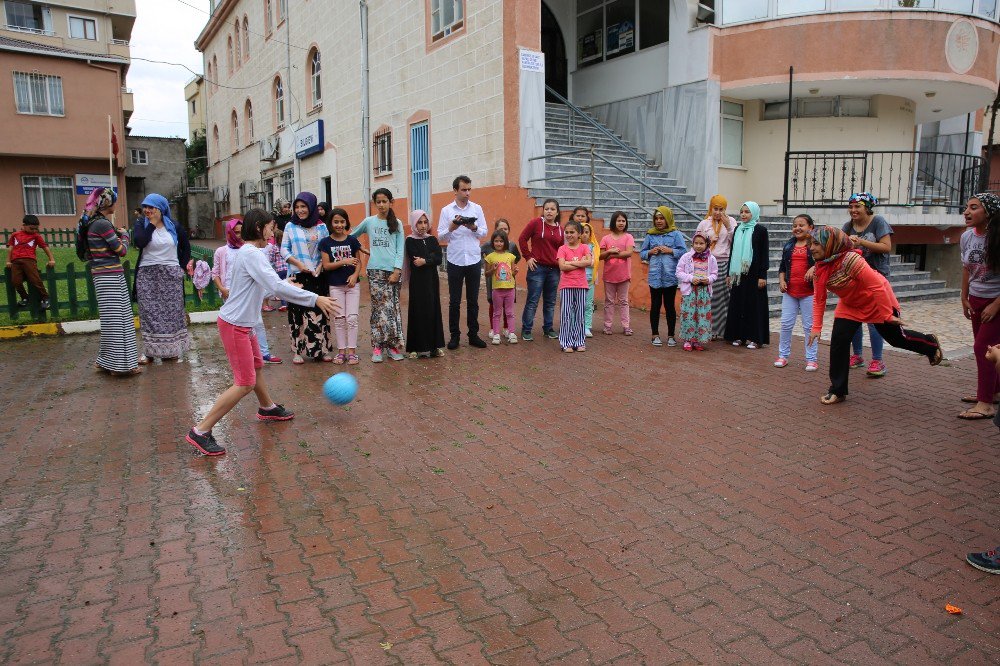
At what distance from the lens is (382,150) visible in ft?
61.9

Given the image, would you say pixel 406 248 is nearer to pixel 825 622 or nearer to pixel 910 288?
pixel 825 622

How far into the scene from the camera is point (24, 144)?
26.7 metres

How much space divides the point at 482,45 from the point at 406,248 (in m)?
7.63

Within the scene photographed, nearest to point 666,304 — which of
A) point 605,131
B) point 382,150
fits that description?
point 605,131

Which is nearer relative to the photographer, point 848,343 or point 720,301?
point 848,343

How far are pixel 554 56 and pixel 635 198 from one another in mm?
6511

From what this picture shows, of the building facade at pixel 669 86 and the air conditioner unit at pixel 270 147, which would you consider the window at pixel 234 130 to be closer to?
the air conditioner unit at pixel 270 147

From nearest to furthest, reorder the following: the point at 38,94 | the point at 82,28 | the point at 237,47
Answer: the point at 38,94, the point at 237,47, the point at 82,28

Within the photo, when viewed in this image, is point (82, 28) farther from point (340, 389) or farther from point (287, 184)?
point (340, 389)

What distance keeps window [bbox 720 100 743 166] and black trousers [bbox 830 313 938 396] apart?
10.3 meters

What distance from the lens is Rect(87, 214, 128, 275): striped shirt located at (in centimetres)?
718

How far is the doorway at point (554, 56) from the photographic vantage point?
61.5 feet

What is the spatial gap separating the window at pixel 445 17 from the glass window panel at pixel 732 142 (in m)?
6.32

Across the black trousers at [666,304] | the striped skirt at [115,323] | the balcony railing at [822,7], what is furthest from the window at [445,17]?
the striped skirt at [115,323]
